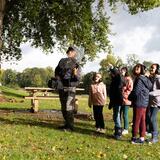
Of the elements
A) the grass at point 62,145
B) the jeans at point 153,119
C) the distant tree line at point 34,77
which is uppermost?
the distant tree line at point 34,77

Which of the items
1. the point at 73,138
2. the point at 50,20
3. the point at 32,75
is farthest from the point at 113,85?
the point at 32,75

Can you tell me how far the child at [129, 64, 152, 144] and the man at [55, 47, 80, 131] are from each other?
86.4 inches

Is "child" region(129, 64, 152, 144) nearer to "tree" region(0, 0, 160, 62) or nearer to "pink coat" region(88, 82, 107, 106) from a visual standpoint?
"pink coat" region(88, 82, 107, 106)

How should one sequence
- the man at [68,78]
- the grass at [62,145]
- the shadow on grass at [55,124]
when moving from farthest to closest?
the shadow on grass at [55,124] < the man at [68,78] < the grass at [62,145]

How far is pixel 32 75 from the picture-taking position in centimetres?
16462

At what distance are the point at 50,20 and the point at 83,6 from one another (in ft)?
9.96

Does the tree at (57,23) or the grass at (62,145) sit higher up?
the tree at (57,23)

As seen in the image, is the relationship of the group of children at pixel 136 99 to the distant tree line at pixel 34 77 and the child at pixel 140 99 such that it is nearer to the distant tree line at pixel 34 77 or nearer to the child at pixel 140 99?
the child at pixel 140 99

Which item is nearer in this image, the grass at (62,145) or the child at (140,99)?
the grass at (62,145)

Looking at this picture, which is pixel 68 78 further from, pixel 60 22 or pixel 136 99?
pixel 60 22

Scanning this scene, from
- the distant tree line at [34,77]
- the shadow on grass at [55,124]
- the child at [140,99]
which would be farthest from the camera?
the distant tree line at [34,77]

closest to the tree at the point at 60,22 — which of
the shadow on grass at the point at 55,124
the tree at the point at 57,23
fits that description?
the tree at the point at 57,23

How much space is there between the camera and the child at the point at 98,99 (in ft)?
54.3

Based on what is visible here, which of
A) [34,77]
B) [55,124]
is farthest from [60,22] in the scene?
[34,77]
